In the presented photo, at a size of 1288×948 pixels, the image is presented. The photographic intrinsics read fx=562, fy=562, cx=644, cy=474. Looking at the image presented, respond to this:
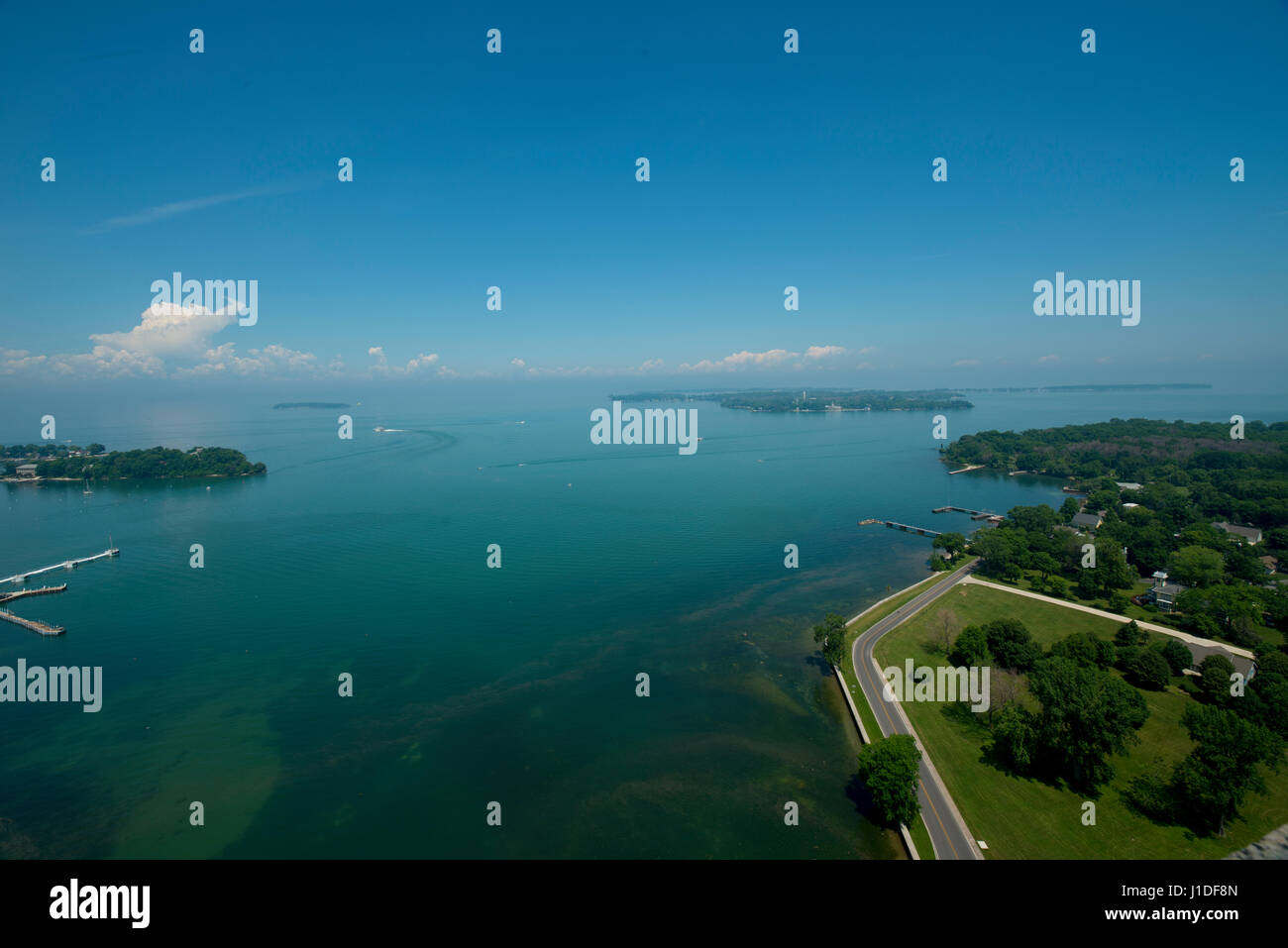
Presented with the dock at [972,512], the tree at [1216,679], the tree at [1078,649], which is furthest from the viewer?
the dock at [972,512]

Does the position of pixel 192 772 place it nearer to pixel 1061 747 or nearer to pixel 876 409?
pixel 1061 747

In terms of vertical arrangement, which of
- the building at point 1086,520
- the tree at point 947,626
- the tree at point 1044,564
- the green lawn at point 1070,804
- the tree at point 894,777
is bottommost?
the green lawn at point 1070,804

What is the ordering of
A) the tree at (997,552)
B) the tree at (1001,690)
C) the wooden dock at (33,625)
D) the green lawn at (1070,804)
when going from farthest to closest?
the tree at (997,552) < the wooden dock at (33,625) < the tree at (1001,690) < the green lawn at (1070,804)

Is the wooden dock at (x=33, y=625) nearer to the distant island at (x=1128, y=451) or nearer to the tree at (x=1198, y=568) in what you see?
the tree at (x=1198, y=568)

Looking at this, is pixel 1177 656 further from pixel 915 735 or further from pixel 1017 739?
pixel 915 735

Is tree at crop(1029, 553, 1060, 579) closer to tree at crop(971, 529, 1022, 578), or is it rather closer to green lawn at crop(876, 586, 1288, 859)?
tree at crop(971, 529, 1022, 578)

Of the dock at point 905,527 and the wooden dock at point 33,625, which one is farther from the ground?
the dock at point 905,527

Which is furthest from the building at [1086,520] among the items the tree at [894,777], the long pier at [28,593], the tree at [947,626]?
the long pier at [28,593]

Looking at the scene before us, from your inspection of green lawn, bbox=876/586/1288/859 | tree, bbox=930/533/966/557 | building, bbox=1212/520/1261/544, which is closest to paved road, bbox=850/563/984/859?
green lawn, bbox=876/586/1288/859
